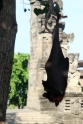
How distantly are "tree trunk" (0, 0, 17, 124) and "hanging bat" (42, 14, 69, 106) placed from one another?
0.85m

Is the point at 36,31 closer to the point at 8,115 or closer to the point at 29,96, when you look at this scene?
the point at 29,96

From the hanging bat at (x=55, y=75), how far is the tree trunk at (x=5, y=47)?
855 millimetres

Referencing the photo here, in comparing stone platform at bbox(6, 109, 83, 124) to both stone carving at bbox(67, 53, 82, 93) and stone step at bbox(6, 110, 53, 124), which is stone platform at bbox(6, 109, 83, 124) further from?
stone carving at bbox(67, 53, 82, 93)

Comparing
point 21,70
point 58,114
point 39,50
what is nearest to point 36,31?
point 39,50

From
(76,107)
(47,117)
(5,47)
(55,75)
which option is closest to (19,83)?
(47,117)

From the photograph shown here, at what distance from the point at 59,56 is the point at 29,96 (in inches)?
457

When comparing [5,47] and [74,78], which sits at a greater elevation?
[5,47]

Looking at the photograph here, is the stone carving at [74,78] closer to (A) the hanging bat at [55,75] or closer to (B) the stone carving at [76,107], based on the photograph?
(B) the stone carving at [76,107]

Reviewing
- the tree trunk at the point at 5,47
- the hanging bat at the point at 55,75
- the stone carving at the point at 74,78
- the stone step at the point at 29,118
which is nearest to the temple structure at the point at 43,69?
the stone carving at the point at 74,78

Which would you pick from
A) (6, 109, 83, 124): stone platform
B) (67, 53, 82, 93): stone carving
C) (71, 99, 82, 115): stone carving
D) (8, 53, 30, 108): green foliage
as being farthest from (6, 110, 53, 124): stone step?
(8, 53, 30, 108): green foliage

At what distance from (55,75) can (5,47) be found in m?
1.18

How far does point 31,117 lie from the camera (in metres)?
12.1

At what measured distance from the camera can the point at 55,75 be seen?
12.4 ft

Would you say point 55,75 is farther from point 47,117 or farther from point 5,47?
point 47,117
